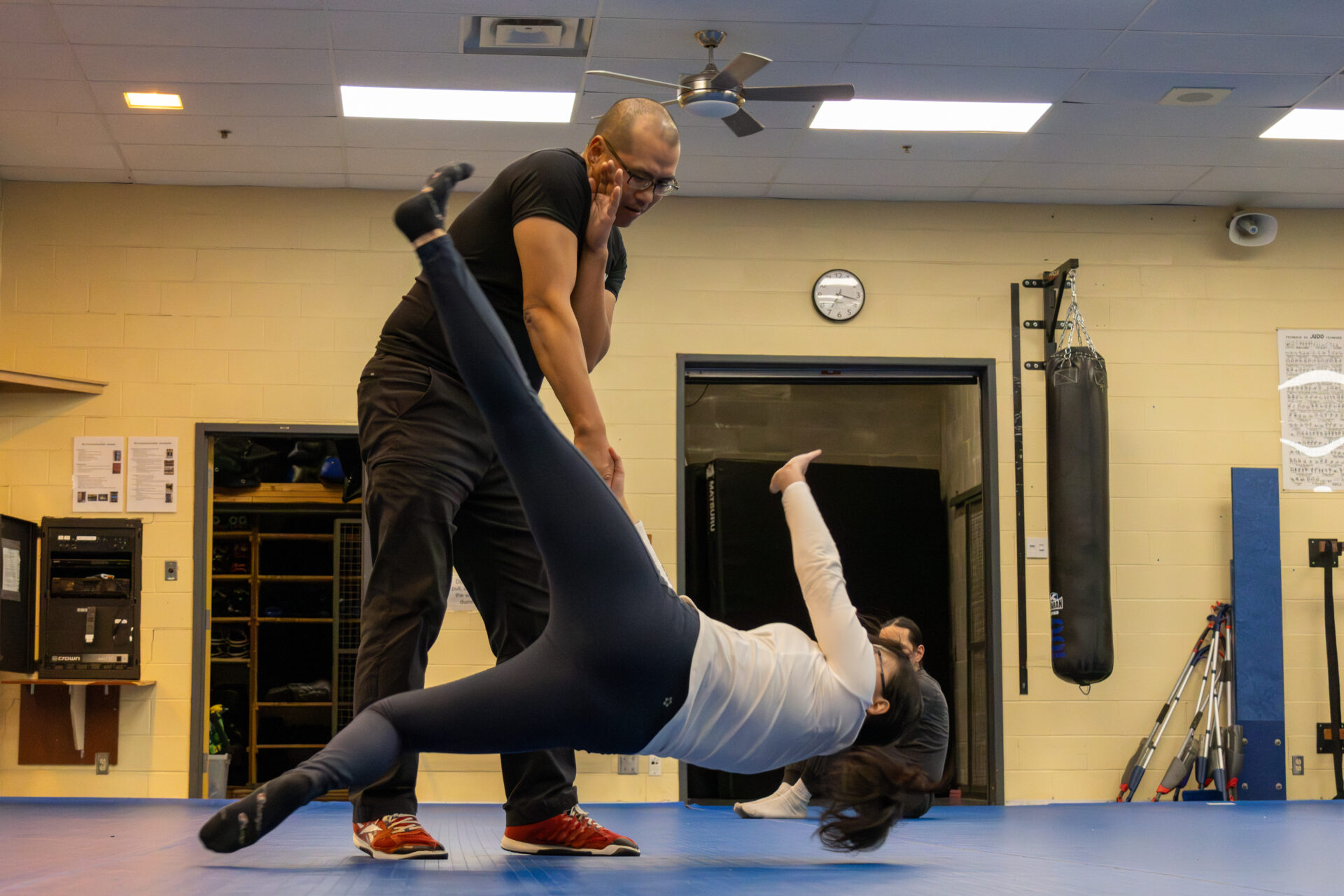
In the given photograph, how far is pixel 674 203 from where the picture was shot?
6.31m

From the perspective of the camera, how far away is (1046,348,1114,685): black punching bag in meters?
5.72

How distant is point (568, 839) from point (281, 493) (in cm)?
557

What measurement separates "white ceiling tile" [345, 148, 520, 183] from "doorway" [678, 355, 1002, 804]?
4.32 ft

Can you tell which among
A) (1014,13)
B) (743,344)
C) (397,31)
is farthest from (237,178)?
(1014,13)

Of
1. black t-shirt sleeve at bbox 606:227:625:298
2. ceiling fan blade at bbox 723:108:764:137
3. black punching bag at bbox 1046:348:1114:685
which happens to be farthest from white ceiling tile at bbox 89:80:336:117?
black punching bag at bbox 1046:348:1114:685

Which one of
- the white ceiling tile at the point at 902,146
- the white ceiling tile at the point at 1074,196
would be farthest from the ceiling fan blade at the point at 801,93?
the white ceiling tile at the point at 1074,196

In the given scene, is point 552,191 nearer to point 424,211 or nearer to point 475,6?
point 424,211

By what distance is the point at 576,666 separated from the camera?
1752 millimetres

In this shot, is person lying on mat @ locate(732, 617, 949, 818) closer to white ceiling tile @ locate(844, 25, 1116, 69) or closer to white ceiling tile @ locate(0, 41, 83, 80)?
white ceiling tile @ locate(844, 25, 1116, 69)

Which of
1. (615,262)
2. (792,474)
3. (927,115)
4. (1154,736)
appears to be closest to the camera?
(792,474)

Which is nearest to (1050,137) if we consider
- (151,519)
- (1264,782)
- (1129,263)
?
(1129,263)

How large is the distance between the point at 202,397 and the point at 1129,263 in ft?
15.6

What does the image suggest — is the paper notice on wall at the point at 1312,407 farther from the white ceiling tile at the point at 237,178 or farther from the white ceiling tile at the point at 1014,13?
the white ceiling tile at the point at 237,178

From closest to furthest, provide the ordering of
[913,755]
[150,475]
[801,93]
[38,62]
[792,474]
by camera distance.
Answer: [792,474]
[913,755]
[801,93]
[38,62]
[150,475]
